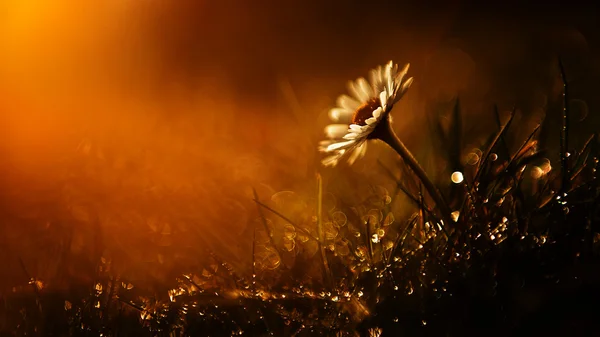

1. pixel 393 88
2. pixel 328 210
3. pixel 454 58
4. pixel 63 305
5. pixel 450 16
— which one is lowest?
pixel 63 305

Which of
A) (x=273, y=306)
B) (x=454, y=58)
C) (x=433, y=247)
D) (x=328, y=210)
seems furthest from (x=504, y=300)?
(x=454, y=58)

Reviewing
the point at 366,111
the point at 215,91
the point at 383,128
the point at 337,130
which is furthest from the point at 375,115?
the point at 215,91

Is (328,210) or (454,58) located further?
(454,58)

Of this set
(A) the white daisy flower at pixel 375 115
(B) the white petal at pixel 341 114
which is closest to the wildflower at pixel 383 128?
(A) the white daisy flower at pixel 375 115

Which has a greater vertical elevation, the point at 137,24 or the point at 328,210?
the point at 137,24

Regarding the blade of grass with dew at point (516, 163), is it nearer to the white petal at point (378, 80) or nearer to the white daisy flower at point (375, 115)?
the white daisy flower at point (375, 115)

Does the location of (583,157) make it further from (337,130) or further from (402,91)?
(337,130)

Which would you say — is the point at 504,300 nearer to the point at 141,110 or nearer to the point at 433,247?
the point at 433,247

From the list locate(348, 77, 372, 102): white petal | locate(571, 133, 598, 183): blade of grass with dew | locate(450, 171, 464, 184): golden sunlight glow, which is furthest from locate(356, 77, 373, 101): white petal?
locate(571, 133, 598, 183): blade of grass with dew
